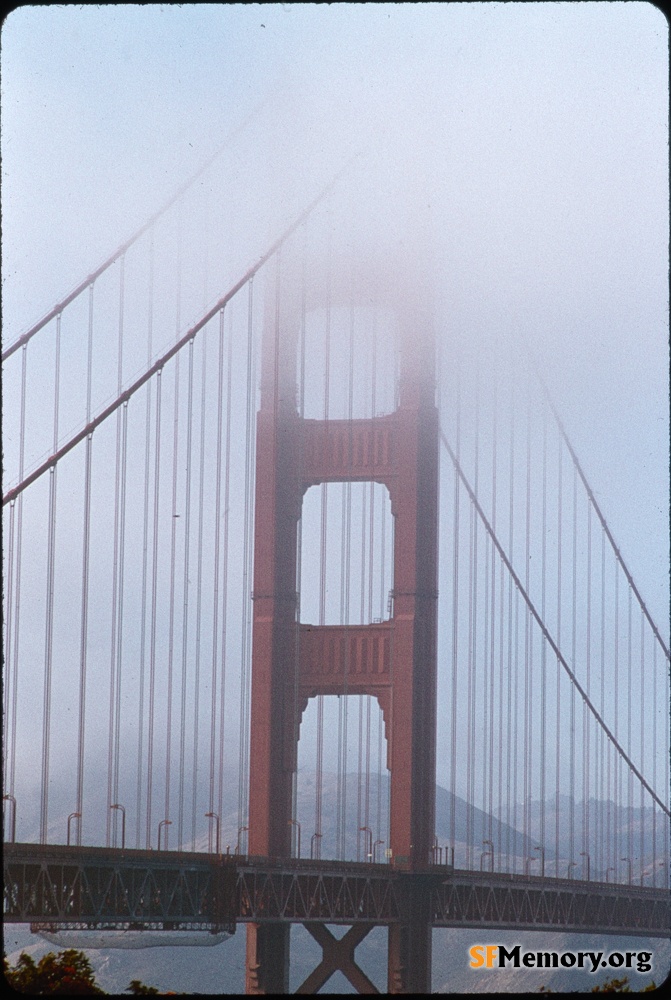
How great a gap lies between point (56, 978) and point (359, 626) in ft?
103

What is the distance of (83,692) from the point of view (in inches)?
1781

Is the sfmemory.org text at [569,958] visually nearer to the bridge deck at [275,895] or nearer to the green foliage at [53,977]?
the green foliage at [53,977]

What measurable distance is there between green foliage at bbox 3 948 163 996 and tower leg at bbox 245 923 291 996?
22.9 metres

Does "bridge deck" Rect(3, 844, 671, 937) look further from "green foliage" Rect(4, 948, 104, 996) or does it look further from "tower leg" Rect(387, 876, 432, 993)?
"green foliage" Rect(4, 948, 104, 996)

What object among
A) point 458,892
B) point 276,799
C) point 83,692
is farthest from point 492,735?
point 83,692

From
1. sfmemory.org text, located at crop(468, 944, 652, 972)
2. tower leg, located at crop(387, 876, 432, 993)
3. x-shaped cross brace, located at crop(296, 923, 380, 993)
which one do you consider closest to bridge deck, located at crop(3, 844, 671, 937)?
tower leg, located at crop(387, 876, 432, 993)

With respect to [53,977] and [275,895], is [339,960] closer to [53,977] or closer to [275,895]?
[275,895]

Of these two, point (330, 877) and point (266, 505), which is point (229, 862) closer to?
point (330, 877)

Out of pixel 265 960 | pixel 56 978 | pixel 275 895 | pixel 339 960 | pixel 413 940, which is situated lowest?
pixel 339 960

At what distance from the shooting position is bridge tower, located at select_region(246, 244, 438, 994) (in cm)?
5816

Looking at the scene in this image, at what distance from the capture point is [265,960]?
55.0 m

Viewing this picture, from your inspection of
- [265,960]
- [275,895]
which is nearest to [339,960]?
[265,960]

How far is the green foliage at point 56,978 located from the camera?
28031 millimetres

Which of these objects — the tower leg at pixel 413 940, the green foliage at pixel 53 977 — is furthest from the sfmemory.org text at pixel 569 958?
the tower leg at pixel 413 940
